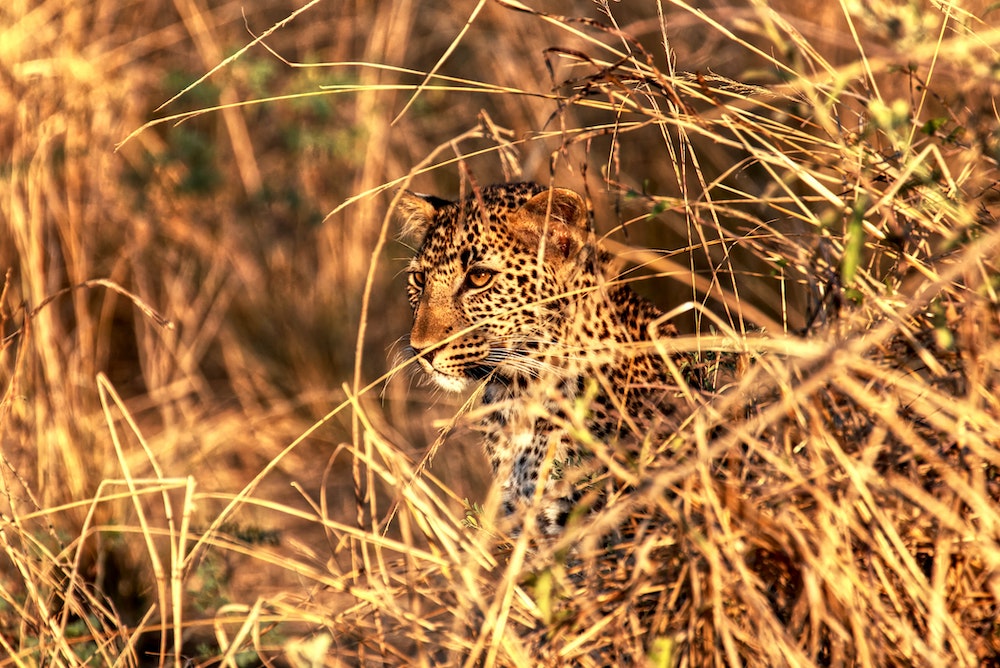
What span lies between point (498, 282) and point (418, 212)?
658 mm

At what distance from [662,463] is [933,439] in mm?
610

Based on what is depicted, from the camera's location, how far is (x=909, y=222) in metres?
2.97

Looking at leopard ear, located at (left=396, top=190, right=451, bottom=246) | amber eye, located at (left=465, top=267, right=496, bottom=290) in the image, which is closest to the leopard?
amber eye, located at (left=465, top=267, right=496, bottom=290)

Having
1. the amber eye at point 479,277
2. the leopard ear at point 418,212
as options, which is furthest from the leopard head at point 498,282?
the leopard ear at point 418,212

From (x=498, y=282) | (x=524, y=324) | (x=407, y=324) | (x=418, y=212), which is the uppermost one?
(x=418, y=212)

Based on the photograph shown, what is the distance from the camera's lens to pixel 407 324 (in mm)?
7676

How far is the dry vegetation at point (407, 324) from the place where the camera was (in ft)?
8.35

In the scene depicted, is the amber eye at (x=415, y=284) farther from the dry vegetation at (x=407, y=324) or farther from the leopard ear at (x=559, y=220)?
the leopard ear at (x=559, y=220)

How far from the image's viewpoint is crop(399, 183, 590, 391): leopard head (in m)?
4.28

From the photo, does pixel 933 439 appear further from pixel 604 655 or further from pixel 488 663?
pixel 488 663

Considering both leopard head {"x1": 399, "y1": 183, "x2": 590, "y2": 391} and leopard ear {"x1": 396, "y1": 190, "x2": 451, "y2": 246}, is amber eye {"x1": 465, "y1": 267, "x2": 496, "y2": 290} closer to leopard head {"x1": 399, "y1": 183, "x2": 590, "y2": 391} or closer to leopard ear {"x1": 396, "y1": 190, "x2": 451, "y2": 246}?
leopard head {"x1": 399, "y1": 183, "x2": 590, "y2": 391}

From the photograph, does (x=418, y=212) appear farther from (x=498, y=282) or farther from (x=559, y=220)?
(x=559, y=220)

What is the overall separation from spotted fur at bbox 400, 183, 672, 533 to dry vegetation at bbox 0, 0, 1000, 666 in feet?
0.81

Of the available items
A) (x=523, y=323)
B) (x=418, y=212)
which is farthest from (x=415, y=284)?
(x=523, y=323)
